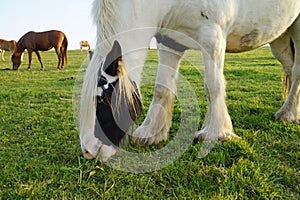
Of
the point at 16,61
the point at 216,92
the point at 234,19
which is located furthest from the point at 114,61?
the point at 16,61

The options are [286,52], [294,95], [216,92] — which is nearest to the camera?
[216,92]

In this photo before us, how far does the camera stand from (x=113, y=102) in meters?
1.97

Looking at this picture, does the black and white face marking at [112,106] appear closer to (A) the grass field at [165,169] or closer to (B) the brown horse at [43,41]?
(A) the grass field at [165,169]

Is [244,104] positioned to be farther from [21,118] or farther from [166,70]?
[21,118]

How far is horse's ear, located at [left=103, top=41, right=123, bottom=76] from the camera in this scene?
1.86 meters

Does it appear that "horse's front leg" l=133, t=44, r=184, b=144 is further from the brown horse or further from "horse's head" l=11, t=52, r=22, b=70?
"horse's head" l=11, t=52, r=22, b=70

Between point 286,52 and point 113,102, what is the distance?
2492mm

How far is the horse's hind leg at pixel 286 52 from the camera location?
3.50 m

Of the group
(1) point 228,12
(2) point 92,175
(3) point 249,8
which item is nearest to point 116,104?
(2) point 92,175

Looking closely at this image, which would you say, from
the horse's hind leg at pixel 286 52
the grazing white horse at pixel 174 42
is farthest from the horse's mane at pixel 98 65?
the horse's hind leg at pixel 286 52

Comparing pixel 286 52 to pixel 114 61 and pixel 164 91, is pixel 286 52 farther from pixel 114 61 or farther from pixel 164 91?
pixel 114 61

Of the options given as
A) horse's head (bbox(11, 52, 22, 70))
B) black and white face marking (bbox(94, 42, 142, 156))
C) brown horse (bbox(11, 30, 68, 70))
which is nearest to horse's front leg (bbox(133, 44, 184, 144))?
black and white face marking (bbox(94, 42, 142, 156))

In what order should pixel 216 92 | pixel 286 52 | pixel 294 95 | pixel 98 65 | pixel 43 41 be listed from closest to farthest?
pixel 98 65 → pixel 216 92 → pixel 294 95 → pixel 286 52 → pixel 43 41

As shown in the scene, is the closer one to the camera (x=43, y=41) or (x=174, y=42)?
(x=174, y=42)
